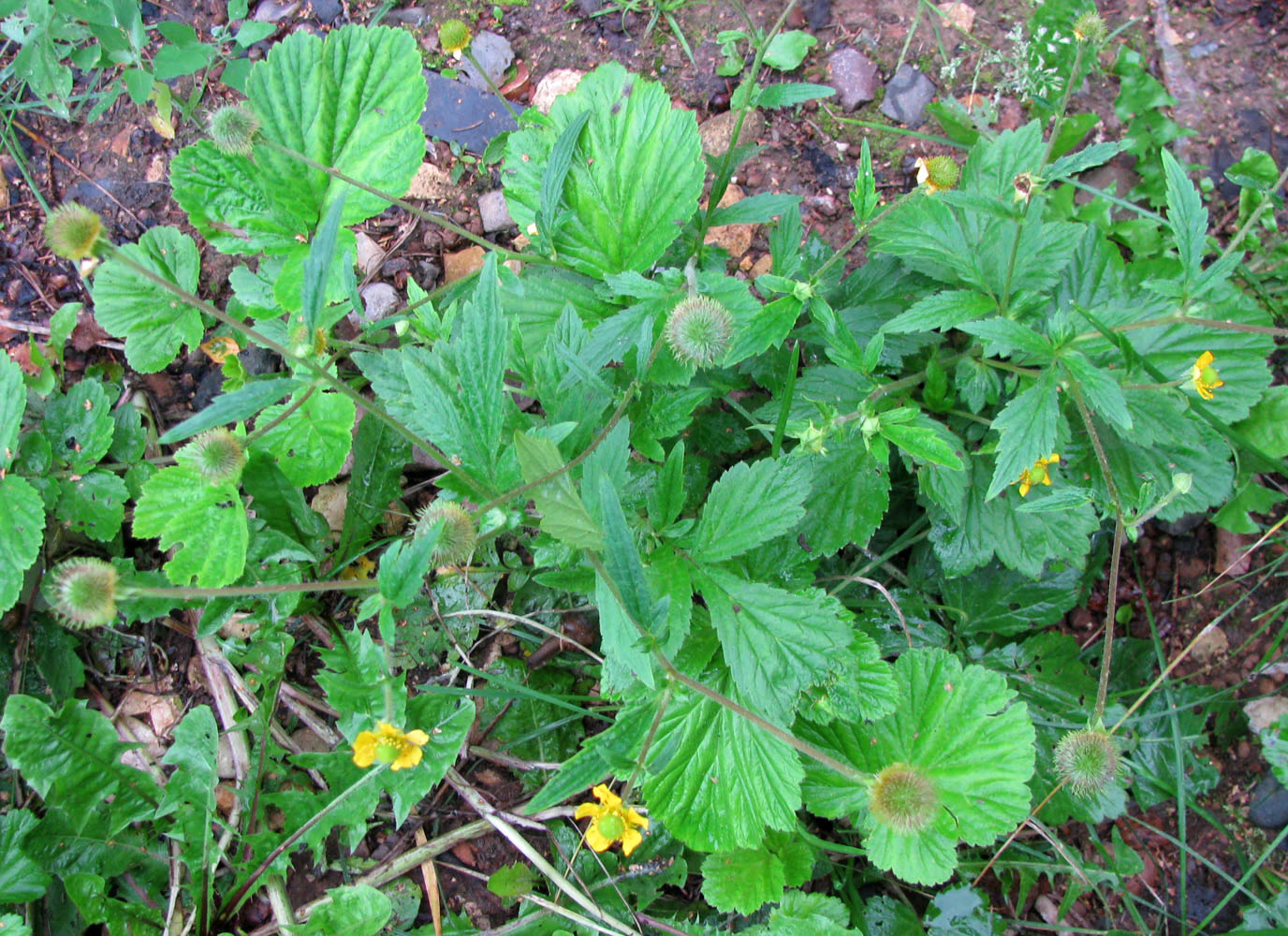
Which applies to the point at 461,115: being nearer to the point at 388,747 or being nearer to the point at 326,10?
the point at 326,10

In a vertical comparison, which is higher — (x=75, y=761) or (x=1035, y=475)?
(x=1035, y=475)

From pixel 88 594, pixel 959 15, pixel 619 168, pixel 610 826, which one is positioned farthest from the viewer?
pixel 959 15

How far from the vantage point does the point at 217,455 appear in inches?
86.9

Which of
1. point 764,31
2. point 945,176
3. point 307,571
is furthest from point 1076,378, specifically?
point 307,571

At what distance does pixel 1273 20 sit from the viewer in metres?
3.74

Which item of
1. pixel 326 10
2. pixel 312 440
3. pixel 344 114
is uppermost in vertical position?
pixel 326 10

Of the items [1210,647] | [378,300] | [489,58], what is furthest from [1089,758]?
[489,58]

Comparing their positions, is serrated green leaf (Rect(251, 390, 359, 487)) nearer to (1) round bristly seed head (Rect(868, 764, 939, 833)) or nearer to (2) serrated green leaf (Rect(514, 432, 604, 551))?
(2) serrated green leaf (Rect(514, 432, 604, 551))

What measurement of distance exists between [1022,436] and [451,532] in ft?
5.21

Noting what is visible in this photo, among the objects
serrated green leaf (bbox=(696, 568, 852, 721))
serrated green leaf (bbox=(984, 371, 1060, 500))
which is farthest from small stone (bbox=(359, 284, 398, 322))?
serrated green leaf (bbox=(984, 371, 1060, 500))

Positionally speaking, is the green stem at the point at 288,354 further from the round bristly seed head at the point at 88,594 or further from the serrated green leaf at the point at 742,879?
the serrated green leaf at the point at 742,879

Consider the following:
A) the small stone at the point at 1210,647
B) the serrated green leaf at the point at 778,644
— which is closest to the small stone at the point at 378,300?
the serrated green leaf at the point at 778,644

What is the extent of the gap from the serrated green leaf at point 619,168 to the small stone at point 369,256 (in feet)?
2.99

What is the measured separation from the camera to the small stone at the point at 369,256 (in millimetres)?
3441
